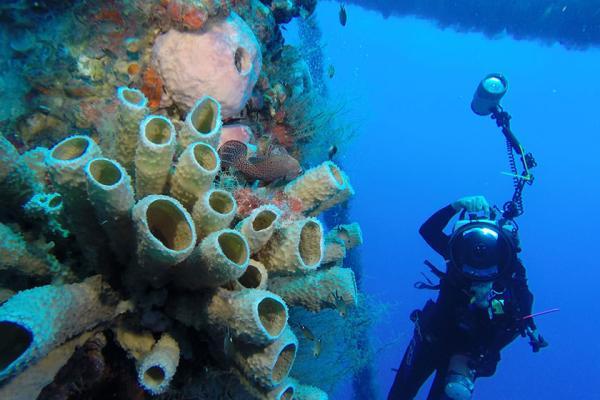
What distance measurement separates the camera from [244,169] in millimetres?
2699

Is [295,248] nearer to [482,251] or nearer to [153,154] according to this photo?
[153,154]

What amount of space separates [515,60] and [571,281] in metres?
64.0

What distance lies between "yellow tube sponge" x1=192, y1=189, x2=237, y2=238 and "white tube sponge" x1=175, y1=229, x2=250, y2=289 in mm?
79

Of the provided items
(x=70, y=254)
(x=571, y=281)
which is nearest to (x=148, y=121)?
(x=70, y=254)

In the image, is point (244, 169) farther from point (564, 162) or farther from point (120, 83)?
point (564, 162)

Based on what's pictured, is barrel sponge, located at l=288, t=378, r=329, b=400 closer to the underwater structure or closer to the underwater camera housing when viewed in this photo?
the underwater structure

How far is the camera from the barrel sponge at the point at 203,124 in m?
1.81

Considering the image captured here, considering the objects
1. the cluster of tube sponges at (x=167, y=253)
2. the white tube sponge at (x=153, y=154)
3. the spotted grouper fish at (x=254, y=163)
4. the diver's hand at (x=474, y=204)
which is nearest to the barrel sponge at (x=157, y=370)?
the cluster of tube sponges at (x=167, y=253)

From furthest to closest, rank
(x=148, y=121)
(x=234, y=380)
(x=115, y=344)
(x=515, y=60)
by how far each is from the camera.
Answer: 1. (x=515, y=60)
2. (x=234, y=380)
3. (x=115, y=344)
4. (x=148, y=121)

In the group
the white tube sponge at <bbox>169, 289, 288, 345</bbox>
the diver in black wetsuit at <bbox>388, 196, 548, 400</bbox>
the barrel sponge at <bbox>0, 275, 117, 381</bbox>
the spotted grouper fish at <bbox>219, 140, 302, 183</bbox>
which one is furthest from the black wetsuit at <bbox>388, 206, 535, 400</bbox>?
the barrel sponge at <bbox>0, 275, 117, 381</bbox>

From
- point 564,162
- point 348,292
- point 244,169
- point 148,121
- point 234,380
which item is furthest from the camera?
point 564,162

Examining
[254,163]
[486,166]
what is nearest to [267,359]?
[254,163]

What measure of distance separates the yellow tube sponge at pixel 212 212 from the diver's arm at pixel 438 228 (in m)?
4.94

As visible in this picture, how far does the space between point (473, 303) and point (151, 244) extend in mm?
5302
